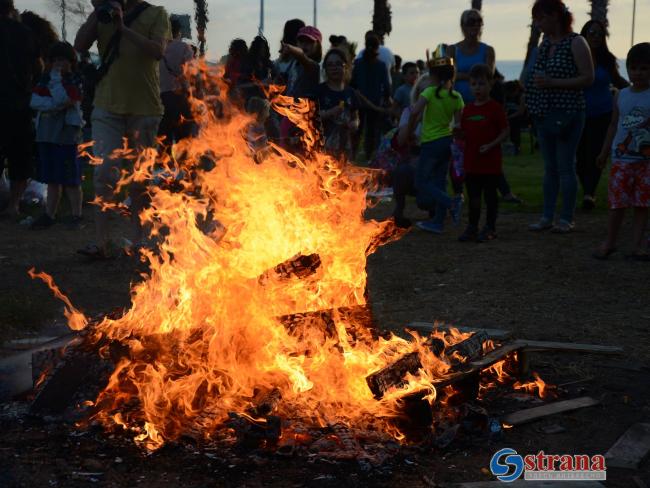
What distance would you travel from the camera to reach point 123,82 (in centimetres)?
784

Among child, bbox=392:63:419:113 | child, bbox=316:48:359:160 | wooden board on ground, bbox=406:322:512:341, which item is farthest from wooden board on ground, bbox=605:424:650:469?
child, bbox=392:63:419:113

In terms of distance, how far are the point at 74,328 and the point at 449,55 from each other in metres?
6.84

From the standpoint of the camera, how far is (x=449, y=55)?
10.4 meters

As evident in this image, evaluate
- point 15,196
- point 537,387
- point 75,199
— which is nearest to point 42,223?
point 75,199

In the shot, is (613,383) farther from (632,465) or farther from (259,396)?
Result: (259,396)

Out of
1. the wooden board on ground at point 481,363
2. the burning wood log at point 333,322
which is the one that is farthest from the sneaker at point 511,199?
the burning wood log at point 333,322

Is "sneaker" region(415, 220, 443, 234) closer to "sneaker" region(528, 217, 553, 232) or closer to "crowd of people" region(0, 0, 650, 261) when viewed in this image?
"crowd of people" region(0, 0, 650, 261)

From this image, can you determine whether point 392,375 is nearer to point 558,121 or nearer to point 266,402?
point 266,402

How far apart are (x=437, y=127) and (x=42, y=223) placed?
16.5 ft

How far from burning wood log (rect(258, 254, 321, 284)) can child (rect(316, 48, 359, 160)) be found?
4.89 meters

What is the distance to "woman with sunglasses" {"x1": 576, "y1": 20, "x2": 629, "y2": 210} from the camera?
35.2 feet

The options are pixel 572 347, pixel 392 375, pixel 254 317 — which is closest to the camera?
pixel 392 375

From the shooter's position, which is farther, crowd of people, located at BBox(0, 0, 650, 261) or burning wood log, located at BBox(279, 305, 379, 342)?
crowd of people, located at BBox(0, 0, 650, 261)

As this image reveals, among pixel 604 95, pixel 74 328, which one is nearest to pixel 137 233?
pixel 74 328
